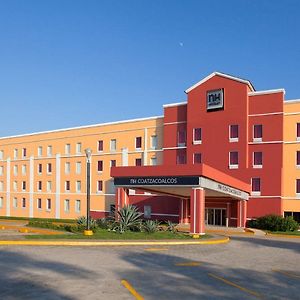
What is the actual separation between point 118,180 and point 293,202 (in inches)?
753

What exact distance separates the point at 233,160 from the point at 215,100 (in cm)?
695

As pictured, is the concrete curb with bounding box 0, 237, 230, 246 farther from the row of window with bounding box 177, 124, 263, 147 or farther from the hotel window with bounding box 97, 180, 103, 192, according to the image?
the hotel window with bounding box 97, 180, 103, 192

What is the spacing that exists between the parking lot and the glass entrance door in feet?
82.5

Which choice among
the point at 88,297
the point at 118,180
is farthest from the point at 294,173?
the point at 88,297

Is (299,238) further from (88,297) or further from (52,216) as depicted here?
(52,216)

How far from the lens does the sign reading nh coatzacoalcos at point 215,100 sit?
149 feet

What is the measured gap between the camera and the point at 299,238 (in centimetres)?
3531

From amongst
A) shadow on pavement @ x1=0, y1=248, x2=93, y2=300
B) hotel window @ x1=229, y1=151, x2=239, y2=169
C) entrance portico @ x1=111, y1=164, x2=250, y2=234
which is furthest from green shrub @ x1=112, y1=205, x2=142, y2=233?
hotel window @ x1=229, y1=151, x2=239, y2=169

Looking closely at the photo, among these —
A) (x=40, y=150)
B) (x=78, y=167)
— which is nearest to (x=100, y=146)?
(x=78, y=167)

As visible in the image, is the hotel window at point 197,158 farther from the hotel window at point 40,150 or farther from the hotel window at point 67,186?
the hotel window at point 40,150

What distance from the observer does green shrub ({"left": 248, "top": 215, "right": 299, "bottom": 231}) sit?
39781mm

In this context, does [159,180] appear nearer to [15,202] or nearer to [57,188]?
[57,188]

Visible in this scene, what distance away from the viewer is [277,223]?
132ft

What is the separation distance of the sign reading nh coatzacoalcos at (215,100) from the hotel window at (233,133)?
2.56m
